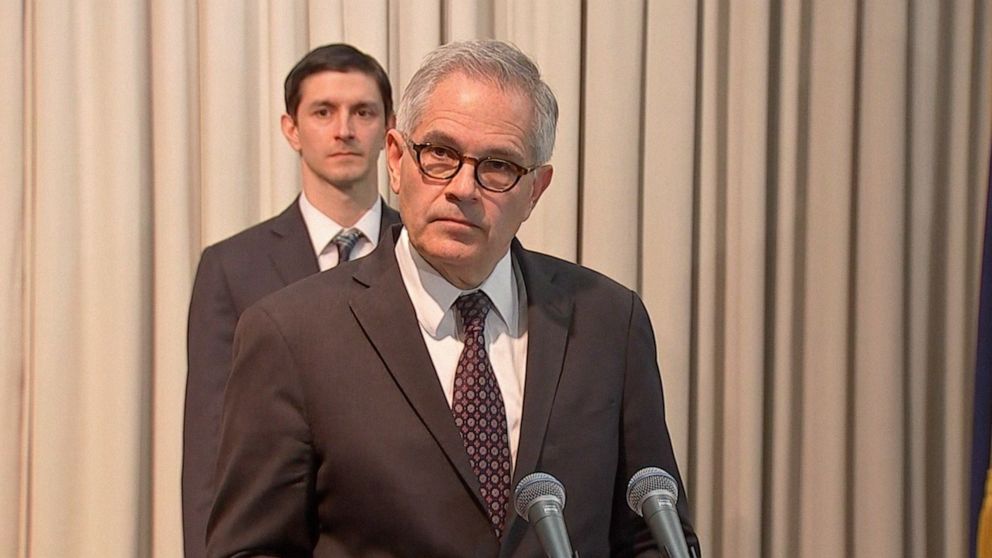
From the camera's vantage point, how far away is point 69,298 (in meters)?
3.38

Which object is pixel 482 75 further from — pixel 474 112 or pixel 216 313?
pixel 216 313

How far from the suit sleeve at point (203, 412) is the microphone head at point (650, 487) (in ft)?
4.48

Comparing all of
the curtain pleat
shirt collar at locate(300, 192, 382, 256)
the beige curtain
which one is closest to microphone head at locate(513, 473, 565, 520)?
shirt collar at locate(300, 192, 382, 256)

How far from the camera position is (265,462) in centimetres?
173

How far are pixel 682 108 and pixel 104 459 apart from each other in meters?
1.82

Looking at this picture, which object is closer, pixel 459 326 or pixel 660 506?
pixel 660 506

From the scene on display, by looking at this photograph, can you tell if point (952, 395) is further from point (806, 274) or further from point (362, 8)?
point (362, 8)

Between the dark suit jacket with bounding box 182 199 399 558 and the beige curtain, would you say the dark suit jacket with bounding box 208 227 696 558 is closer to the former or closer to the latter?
the dark suit jacket with bounding box 182 199 399 558

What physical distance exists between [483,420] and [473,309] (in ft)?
0.61

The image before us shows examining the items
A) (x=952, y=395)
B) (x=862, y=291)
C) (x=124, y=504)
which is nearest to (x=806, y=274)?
(x=862, y=291)

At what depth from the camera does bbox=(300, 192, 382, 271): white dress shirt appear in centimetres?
282

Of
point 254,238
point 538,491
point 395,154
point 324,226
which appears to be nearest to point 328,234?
point 324,226

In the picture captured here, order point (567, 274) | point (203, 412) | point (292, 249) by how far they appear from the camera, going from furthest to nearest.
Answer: point (292, 249) → point (203, 412) → point (567, 274)

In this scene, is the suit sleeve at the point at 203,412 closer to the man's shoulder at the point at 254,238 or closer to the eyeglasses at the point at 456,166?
the man's shoulder at the point at 254,238
